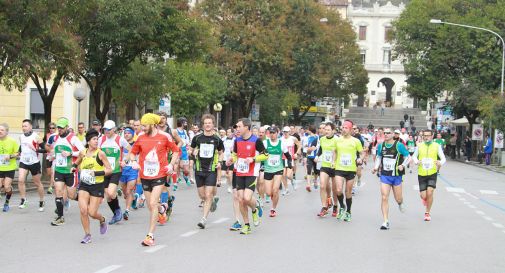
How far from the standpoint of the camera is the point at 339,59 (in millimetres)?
72312

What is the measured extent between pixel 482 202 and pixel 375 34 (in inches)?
3861

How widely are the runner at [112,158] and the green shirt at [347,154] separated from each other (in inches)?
146

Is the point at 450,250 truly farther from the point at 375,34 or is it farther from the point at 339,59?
the point at 375,34

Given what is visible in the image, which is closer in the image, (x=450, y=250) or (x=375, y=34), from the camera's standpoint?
(x=450, y=250)

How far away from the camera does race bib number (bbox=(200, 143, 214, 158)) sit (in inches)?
523

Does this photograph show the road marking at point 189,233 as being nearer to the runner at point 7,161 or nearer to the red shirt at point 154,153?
the red shirt at point 154,153

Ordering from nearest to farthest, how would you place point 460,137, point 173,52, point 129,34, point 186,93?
point 129,34 < point 173,52 < point 186,93 < point 460,137

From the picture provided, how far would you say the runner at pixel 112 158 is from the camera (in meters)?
13.5

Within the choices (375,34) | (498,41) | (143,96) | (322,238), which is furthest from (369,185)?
(375,34)

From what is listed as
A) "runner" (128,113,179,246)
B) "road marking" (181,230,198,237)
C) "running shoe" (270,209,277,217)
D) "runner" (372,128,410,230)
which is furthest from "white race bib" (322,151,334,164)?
"runner" (128,113,179,246)

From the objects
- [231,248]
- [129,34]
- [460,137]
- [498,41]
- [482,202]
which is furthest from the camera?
[460,137]

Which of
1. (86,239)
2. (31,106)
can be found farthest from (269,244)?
(31,106)

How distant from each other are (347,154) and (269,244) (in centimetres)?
367

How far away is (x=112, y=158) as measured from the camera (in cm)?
1366
